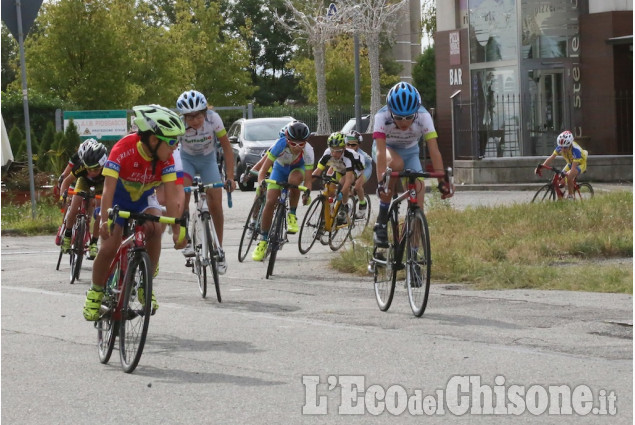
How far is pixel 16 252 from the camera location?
1800 cm

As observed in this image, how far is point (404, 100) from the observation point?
11.1m

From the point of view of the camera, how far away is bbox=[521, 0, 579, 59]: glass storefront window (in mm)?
32219

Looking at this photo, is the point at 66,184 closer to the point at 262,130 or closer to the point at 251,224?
the point at 251,224

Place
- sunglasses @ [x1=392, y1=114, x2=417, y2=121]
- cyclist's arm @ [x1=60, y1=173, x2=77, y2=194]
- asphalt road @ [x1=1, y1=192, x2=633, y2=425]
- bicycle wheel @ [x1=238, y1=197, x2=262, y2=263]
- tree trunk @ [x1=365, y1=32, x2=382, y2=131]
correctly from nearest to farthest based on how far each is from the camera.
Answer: asphalt road @ [x1=1, y1=192, x2=633, y2=425] < sunglasses @ [x1=392, y1=114, x2=417, y2=121] < cyclist's arm @ [x1=60, y1=173, x2=77, y2=194] < bicycle wheel @ [x1=238, y1=197, x2=262, y2=263] < tree trunk @ [x1=365, y1=32, x2=382, y2=131]

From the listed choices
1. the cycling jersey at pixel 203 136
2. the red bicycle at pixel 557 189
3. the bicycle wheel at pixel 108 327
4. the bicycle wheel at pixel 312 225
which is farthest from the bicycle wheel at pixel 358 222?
the bicycle wheel at pixel 108 327

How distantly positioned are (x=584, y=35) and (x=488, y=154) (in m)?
4.09

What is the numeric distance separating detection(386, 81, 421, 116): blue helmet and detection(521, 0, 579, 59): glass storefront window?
21.7 m

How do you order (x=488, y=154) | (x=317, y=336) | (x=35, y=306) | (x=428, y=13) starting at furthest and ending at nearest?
(x=428, y=13) → (x=488, y=154) → (x=35, y=306) → (x=317, y=336)

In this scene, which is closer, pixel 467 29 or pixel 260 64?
pixel 467 29

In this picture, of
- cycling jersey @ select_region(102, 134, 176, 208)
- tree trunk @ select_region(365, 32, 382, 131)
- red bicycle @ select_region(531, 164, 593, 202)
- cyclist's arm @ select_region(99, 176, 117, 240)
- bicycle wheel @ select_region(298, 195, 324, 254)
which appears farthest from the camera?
tree trunk @ select_region(365, 32, 382, 131)

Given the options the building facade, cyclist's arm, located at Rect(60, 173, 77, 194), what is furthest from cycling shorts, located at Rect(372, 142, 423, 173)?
the building facade

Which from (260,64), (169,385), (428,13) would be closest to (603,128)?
(169,385)

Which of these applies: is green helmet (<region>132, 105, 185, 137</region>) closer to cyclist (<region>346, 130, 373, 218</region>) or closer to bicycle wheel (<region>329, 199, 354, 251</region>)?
bicycle wheel (<region>329, 199, 354, 251</region>)

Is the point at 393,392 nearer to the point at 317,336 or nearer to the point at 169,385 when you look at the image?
the point at 169,385
